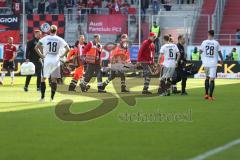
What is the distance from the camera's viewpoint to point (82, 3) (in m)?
51.0

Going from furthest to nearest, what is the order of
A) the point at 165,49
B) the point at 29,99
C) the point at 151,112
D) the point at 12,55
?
1. the point at 12,55
2. the point at 165,49
3. the point at 29,99
4. the point at 151,112

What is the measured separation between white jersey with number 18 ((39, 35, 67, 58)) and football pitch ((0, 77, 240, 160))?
54.9 inches

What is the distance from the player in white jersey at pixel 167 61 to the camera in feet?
78.5

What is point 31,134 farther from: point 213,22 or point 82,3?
point 82,3

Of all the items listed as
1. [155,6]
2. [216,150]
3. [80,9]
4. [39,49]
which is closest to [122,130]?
[216,150]

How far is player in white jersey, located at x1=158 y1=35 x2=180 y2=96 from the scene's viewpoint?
23938 millimetres

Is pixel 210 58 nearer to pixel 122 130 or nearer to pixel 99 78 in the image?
pixel 99 78

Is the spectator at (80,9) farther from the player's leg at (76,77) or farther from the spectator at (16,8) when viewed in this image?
the player's leg at (76,77)

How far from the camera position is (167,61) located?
24.0 metres

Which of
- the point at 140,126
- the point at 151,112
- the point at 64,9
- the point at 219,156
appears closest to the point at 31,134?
the point at 140,126

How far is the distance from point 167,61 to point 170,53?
291 millimetres

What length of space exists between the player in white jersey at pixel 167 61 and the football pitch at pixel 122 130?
2.69 meters

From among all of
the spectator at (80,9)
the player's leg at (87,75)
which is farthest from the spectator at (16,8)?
the player's leg at (87,75)

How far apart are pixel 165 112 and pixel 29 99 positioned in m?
5.88
